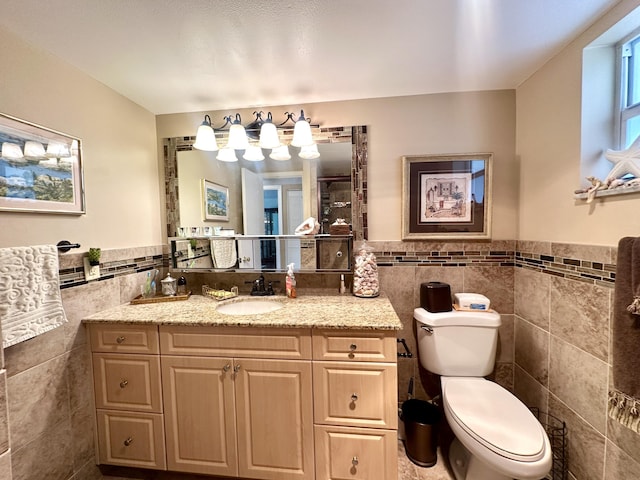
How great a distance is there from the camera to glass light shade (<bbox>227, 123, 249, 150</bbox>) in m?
1.76

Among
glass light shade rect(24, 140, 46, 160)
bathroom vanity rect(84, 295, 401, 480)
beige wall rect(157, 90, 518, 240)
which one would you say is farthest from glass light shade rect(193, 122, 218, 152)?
bathroom vanity rect(84, 295, 401, 480)

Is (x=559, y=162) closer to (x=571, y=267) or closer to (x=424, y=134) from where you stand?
(x=571, y=267)

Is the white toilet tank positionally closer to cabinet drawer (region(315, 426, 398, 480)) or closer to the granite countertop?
the granite countertop

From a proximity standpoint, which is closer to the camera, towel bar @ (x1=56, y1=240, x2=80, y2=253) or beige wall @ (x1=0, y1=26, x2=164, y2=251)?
beige wall @ (x1=0, y1=26, x2=164, y2=251)

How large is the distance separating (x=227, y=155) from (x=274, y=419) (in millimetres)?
1597

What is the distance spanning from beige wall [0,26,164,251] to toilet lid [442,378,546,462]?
80.9 inches

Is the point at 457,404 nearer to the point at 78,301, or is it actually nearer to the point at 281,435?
the point at 281,435

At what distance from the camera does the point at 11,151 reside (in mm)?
1130

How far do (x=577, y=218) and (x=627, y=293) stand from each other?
17.9 inches

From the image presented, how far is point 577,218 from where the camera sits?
126 cm

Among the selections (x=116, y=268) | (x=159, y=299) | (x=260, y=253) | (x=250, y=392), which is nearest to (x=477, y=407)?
(x=250, y=392)

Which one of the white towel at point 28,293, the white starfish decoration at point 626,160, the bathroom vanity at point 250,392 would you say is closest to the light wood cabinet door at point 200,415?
the bathroom vanity at point 250,392

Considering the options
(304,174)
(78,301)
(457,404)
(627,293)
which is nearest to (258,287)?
(304,174)

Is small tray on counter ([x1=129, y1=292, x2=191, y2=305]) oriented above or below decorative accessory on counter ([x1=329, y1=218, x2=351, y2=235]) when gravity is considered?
below
